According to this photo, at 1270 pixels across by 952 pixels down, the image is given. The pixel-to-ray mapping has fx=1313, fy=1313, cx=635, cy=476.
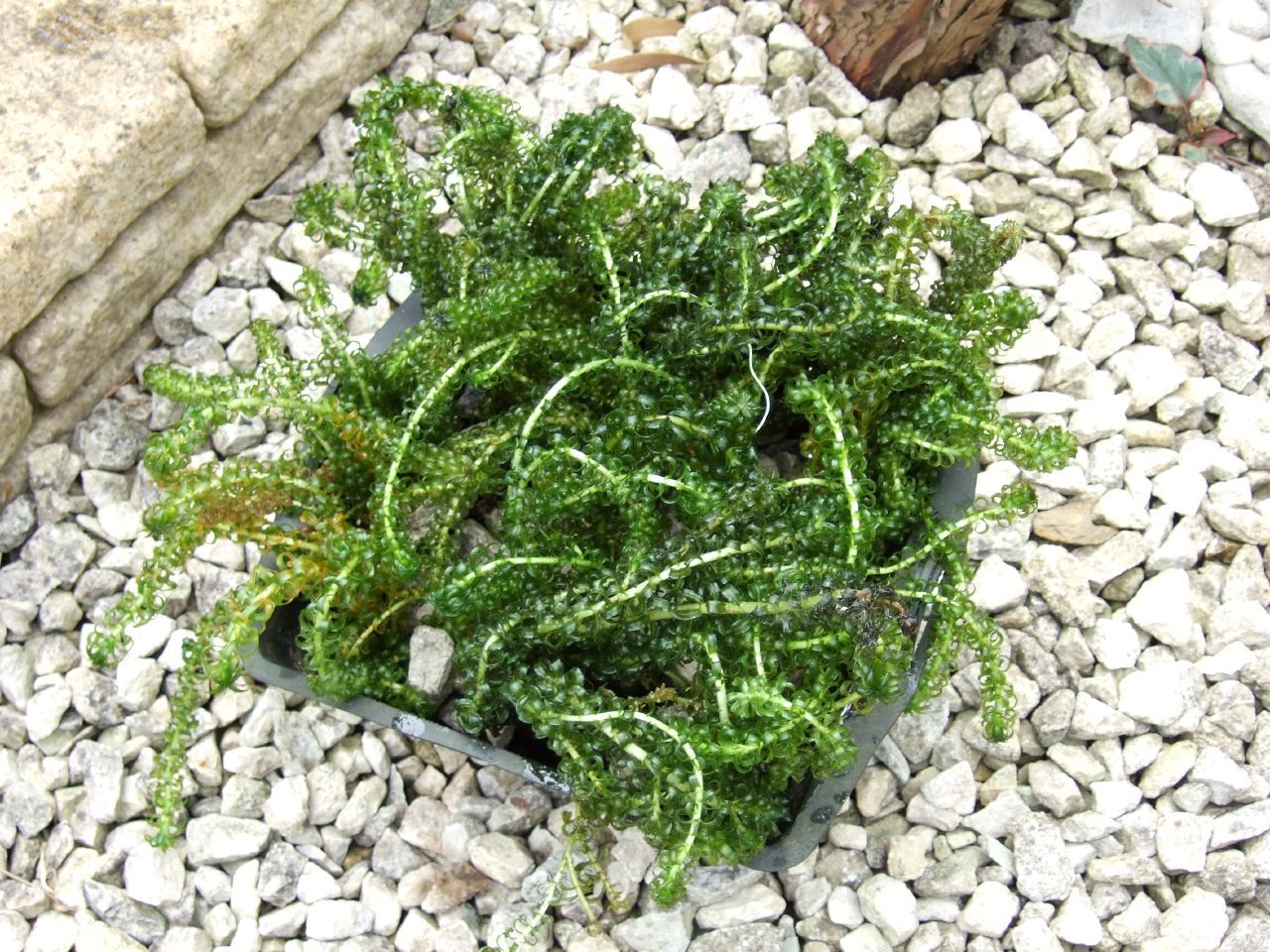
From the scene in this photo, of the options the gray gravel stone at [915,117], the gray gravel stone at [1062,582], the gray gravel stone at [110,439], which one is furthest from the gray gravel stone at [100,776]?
the gray gravel stone at [915,117]

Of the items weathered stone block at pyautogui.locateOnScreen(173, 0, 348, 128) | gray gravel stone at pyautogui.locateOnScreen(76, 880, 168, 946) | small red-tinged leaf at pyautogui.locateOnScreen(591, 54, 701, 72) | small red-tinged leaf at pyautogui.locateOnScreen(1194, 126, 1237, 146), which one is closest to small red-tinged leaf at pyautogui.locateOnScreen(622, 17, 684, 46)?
small red-tinged leaf at pyautogui.locateOnScreen(591, 54, 701, 72)

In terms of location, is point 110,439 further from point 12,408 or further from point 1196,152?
point 1196,152

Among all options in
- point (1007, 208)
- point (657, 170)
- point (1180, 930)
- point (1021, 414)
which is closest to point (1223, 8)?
point (1007, 208)

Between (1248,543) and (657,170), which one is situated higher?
(657,170)

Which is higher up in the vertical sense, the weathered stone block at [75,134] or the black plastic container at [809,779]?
the weathered stone block at [75,134]

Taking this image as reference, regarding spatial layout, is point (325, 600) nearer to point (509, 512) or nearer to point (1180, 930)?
point (509, 512)

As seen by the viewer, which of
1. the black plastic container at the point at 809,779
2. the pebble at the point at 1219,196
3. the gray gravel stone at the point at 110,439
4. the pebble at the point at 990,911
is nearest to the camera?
the black plastic container at the point at 809,779

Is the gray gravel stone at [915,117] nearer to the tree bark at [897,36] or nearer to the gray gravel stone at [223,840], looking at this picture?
the tree bark at [897,36]
